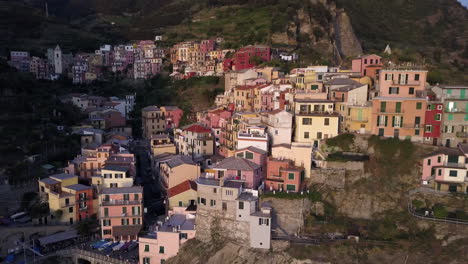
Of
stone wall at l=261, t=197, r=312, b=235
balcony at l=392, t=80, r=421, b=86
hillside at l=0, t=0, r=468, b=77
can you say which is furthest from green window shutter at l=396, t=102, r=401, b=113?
hillside at l=0, t=0, r=468, b=77

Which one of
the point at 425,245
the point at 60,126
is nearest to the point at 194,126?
the point at 60,126

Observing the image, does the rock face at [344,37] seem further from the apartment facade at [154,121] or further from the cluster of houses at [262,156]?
the apartment facade at [154,121]

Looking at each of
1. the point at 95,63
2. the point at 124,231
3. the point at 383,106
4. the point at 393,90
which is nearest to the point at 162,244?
the point at 124,231

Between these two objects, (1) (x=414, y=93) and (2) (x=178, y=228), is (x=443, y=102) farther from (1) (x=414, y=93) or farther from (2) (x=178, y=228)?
(2) (x=178, y=228)

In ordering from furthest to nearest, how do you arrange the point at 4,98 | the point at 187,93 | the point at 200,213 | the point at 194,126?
1. the point at 187,93
2. the point at 4,98
3. the point at 194,126
4. the point at 200,213

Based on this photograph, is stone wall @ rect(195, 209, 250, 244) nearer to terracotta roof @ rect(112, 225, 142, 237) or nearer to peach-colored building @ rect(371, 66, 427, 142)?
terracotta roof @ rect(112, 225, 142, 237)

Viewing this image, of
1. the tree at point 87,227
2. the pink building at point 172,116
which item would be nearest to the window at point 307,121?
the tree at point 87,227

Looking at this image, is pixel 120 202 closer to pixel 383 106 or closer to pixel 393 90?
pixel 383 106
